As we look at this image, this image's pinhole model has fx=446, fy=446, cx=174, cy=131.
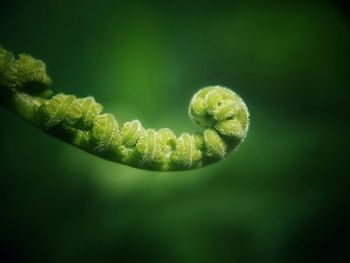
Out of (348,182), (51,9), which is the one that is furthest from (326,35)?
(51,9)

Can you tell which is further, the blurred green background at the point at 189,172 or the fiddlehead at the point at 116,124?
the blurred green background at the point at 189,172

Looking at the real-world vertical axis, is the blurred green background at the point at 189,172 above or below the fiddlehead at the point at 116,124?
A: above

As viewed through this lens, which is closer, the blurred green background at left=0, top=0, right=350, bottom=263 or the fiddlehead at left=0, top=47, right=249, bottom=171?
the fiddlehead at left=0, top=47, right=249, bottom=171

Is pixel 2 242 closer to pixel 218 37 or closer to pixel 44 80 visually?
pixel 44 80

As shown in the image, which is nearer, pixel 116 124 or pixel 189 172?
pixel 116 124
